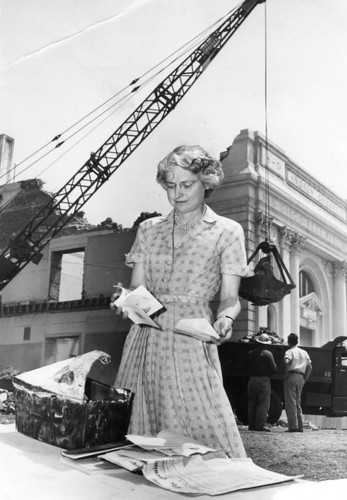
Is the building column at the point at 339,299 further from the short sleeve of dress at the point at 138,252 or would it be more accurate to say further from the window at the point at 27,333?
the window at the point at 27,333

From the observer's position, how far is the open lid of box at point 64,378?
2131 millimetres

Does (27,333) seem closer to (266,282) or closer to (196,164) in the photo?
(266,282)

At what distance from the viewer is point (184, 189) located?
7.83ft

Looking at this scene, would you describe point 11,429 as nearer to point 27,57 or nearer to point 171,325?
point 171,325

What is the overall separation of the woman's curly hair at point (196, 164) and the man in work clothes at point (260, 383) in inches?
43.3

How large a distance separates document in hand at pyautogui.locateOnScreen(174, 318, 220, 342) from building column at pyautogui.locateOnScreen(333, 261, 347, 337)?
135 cm

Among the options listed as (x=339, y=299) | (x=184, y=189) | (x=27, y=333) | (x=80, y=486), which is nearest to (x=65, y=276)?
→ (x=27, y=333)

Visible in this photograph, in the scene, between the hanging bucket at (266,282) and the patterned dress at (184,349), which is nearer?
the patterned dress at (184,349)

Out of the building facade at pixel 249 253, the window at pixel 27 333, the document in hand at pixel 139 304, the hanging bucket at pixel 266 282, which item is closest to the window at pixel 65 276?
the building facade at pixel 249 253

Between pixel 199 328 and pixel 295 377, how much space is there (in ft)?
5.02

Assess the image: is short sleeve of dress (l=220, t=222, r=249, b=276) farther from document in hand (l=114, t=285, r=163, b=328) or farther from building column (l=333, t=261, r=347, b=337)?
building column (l=333, t=261, r=347, b=337)

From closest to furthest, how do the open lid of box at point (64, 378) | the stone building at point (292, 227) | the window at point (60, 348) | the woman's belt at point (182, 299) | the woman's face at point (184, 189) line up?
the open lid of box at point (64, 378) < the woman's belt at point (182, 299) < the woman's face at point (184, 189) < the stone building at point (292, 227) < the window at point (60, 348)

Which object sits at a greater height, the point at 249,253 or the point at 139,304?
the point at 249,253

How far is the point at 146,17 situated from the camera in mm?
2941
